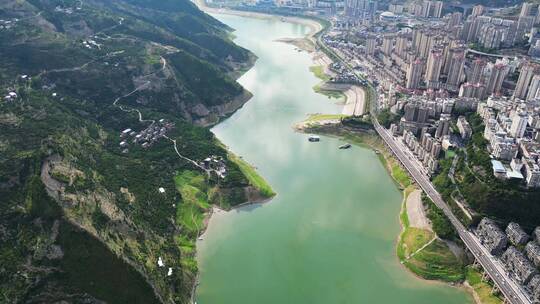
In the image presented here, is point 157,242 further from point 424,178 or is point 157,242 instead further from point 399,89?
point 399,89

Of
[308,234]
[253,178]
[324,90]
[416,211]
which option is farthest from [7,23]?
[416,211]

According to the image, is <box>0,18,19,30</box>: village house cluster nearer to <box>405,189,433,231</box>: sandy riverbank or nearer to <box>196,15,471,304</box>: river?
<box>196,15,471,304</box>: river

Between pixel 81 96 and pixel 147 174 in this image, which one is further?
pixel 81 96

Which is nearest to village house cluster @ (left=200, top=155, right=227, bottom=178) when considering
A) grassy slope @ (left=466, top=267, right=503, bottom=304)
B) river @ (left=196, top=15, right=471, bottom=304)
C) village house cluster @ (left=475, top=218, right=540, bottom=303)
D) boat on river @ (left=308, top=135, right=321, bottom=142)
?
river @ (left=196, top=15, right=471, bottom=304)

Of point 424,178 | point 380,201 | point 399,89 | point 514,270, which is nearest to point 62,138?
point 380,201

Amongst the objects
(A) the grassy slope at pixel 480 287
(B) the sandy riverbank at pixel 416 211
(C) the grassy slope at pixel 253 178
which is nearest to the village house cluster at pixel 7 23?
(C) the grassy slope at pixel 253 178

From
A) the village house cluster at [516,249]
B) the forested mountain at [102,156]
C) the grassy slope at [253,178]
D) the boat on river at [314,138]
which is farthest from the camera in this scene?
the boat on river at [314,138]

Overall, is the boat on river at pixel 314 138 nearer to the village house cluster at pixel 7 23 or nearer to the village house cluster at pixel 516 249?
Result: the village house cluster at pixel 516 249
